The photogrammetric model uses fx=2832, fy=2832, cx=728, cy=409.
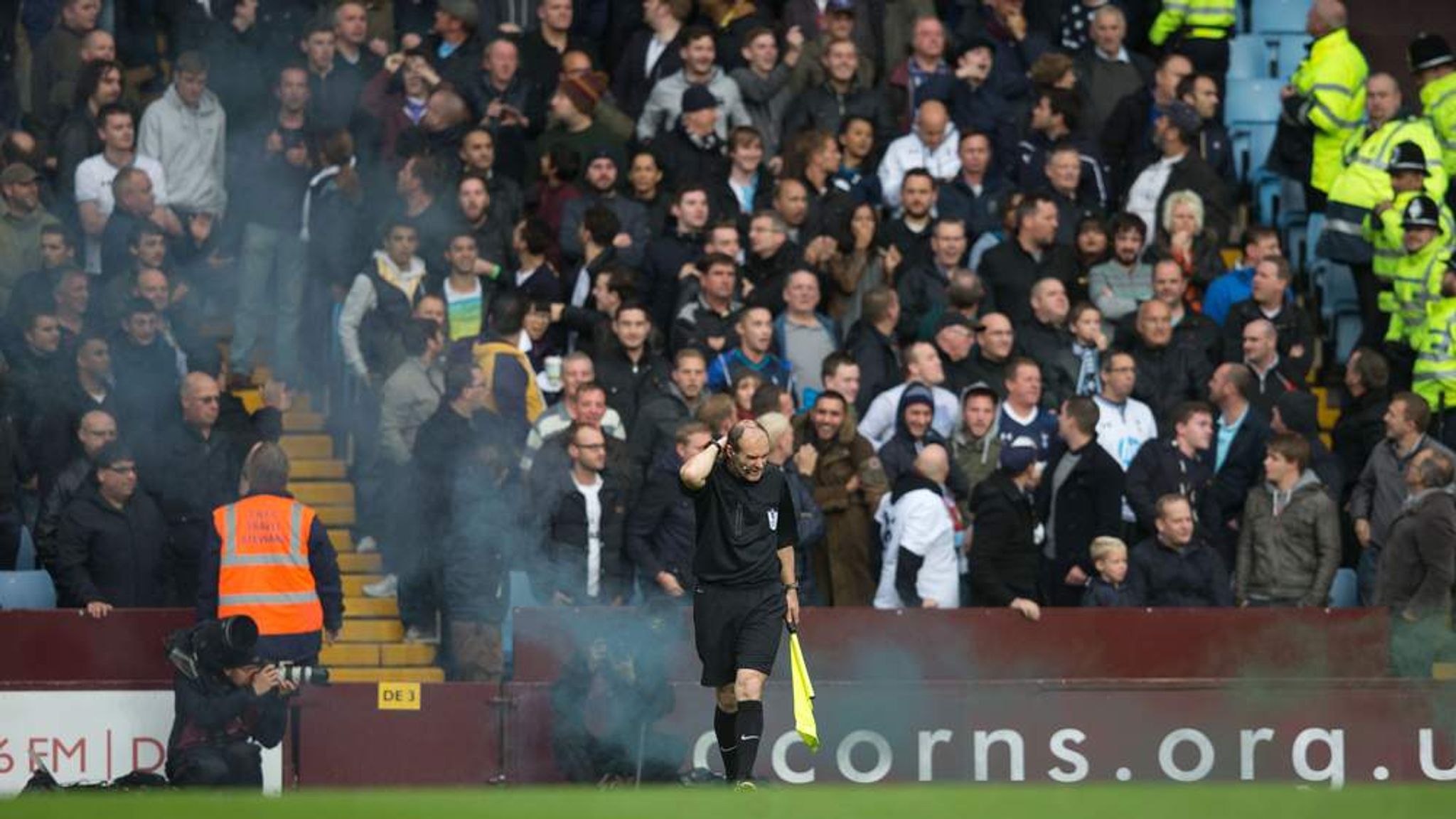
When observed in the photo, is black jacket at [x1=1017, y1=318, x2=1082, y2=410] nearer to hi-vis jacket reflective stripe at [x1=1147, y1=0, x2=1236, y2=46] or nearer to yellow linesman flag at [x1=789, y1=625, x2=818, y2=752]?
hi-vis jacket reflective stripe at [x1=1147, y1=0, x2=1236, y2=46]

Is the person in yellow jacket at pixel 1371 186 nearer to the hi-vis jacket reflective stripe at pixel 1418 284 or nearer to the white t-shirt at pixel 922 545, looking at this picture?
the hi-vis jacket reflective stripe at pixel 1418 284

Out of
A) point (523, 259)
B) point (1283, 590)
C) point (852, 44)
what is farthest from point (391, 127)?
point (1283, 590)

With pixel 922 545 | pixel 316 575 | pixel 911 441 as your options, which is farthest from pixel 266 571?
pixel 911 441

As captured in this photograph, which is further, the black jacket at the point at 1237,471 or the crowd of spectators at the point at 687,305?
the black jacket at the point at 1237,471

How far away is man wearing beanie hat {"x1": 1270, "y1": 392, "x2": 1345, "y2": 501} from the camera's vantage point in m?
16.2

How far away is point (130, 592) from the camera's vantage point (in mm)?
15258

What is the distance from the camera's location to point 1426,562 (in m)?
15.3

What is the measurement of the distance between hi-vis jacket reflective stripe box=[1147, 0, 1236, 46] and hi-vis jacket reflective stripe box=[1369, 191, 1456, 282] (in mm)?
2342

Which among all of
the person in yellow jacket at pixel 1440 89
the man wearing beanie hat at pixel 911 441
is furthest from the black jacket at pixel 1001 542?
the person in yellow jacket at pixel 1440 89

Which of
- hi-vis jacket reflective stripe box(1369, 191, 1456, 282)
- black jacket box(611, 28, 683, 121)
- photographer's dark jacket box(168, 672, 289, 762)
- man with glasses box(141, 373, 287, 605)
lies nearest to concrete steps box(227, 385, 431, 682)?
man with glasses box(141, 373, 287, 605)

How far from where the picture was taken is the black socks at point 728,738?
13.0 m

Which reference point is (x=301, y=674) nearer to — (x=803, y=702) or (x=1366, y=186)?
(x=803, y=702)

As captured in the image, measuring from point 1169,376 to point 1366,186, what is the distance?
6.79ft

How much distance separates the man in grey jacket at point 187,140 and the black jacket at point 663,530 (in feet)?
13.5
